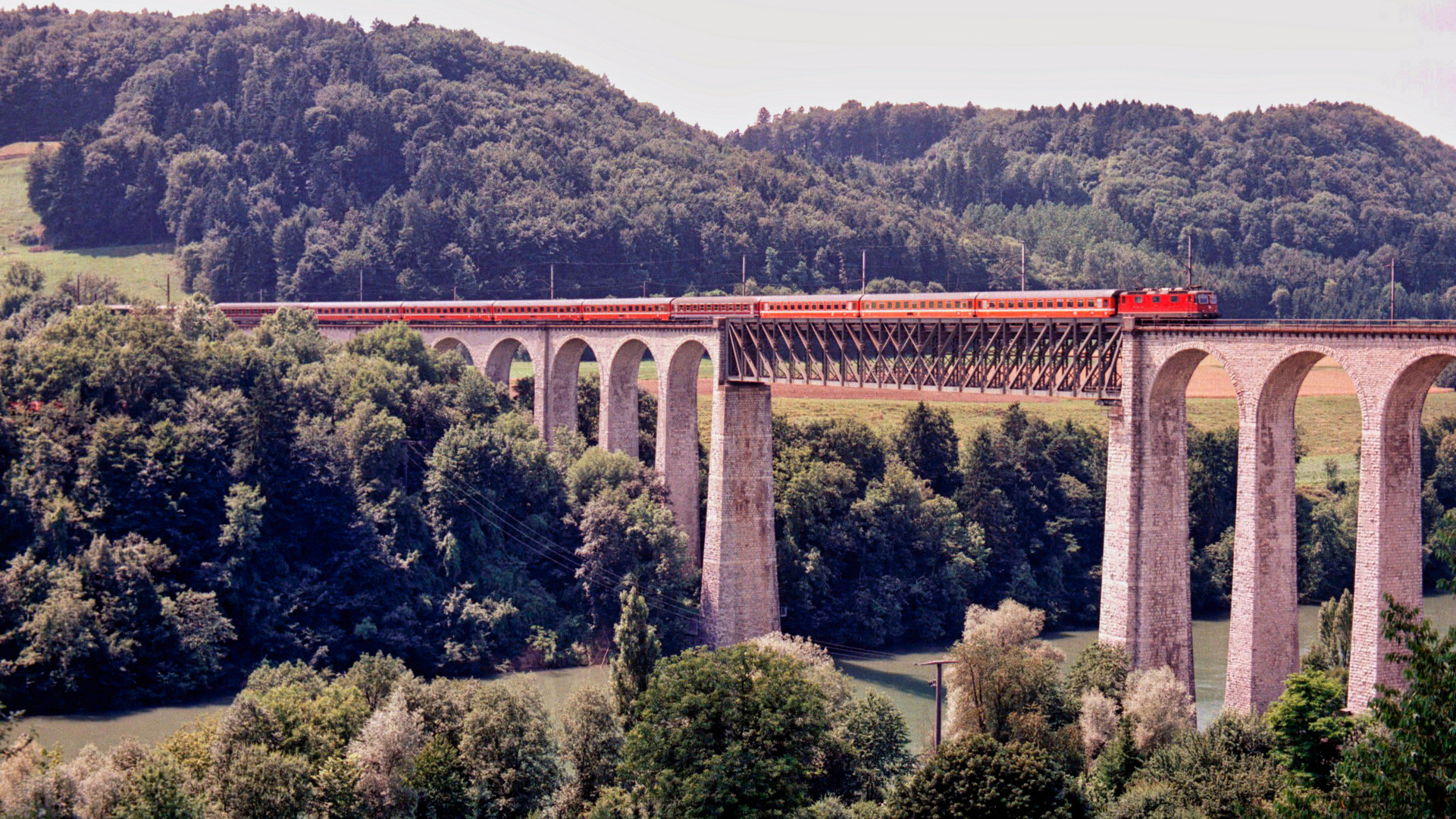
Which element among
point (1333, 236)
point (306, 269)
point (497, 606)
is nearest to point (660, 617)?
point (497, 606)

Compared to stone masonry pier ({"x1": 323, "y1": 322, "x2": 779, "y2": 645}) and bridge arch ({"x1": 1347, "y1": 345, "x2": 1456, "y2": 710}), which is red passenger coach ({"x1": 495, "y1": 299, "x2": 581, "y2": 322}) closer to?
stone masonry pier ({"x1": 323, "y1": 322, "x2": 779, "y2": 645})

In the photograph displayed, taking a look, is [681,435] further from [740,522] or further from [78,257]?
[78,257]

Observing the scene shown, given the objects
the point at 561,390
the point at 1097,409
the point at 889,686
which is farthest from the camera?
the point at 1097,409

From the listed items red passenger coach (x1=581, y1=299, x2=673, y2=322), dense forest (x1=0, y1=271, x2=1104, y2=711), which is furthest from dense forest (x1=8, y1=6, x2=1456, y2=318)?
dense forest (x1=0, y1=271, x2=1104, y2=711)

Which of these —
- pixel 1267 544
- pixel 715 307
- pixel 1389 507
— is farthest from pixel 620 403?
pixel 1389 507

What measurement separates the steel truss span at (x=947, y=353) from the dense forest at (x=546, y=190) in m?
63.8

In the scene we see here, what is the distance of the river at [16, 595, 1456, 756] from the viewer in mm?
53219

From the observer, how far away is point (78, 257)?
127062mm

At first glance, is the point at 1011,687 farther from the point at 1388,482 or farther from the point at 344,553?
the point at 344,553

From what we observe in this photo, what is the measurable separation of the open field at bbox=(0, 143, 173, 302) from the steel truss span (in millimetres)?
72753

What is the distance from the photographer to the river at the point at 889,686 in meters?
53.2

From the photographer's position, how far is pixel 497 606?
66562 mm

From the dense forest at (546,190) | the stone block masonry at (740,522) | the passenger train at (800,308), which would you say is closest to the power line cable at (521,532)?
the stone block masonry at (740,522)

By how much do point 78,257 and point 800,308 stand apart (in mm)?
87072
